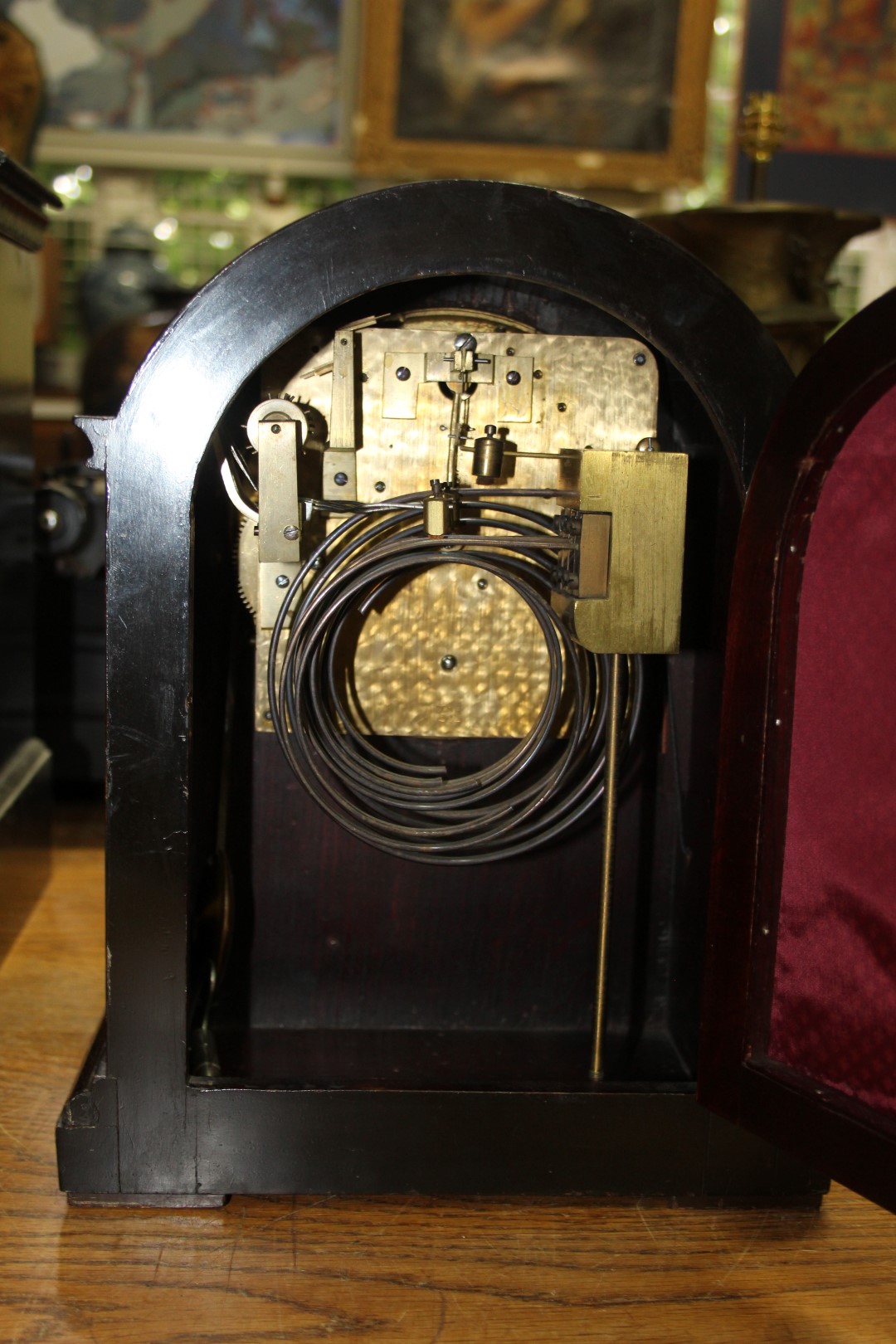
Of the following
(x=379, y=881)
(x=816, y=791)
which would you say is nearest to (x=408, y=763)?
(x=379, y=881)

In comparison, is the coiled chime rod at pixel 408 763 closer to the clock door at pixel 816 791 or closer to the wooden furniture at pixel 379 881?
the wooden furniture at pixel 379 881

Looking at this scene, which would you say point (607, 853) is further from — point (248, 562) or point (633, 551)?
point (248, 562)

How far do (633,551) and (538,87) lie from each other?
13.6ft

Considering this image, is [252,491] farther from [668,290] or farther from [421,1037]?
[421,1037]

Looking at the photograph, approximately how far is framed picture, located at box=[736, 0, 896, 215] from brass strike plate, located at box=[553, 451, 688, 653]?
4.08m

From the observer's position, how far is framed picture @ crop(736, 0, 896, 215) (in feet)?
15.7

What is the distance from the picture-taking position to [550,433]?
1389mm

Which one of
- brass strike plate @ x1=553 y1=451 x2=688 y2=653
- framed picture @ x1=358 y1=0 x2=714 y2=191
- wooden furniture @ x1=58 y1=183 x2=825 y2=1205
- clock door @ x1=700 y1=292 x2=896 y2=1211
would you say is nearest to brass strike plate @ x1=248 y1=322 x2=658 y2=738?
wooden furniture @ x1=58 y1=183 x2=825 y2=1205

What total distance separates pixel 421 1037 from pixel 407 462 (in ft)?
2.16

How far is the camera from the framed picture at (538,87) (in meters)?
4.76

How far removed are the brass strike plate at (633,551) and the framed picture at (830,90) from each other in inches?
161

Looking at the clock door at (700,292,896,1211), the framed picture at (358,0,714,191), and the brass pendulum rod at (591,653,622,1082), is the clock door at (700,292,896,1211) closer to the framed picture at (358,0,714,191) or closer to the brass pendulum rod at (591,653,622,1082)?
the brass pendulum rod at (591,653,622,1082)

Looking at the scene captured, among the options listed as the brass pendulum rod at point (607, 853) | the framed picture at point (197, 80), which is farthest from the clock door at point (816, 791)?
the framed picture at point (197, 80)

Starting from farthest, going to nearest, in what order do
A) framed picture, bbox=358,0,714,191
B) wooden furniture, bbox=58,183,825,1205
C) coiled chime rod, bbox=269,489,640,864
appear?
framed picture, bbox=358,0,714,191
coiled chime rod, bbox=269,489,640,864
wooden furniture, bbox=58,183,825,1205
